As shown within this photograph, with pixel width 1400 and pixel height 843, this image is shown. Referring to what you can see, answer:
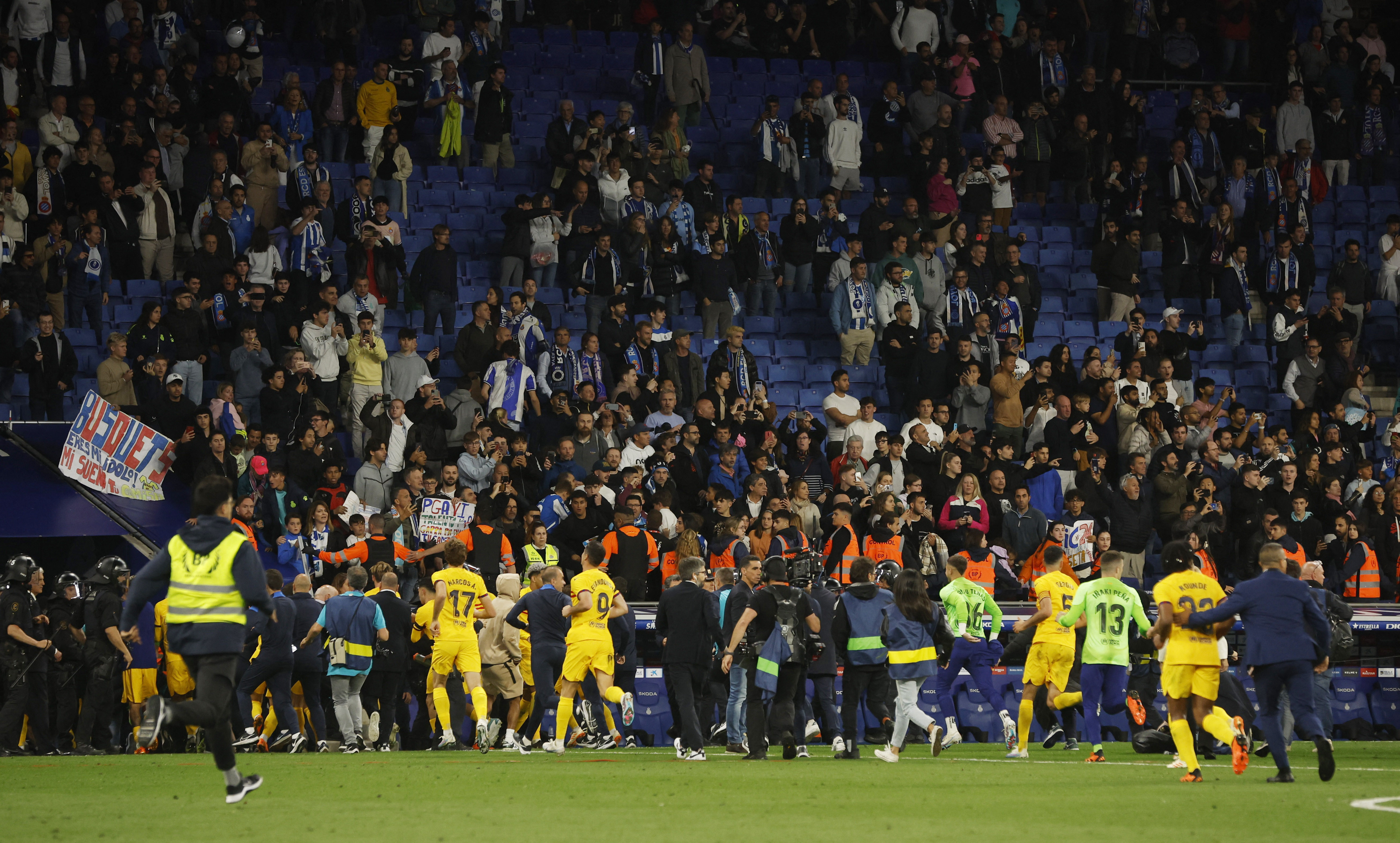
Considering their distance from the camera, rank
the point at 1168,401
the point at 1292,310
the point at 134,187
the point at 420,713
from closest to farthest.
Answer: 1. the point at 420,713
2. the point at 134,187
3. the point at 1168,401
4. the point at 1292,310

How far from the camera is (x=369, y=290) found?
2212cm

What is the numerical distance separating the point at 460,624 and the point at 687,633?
2.80 meters

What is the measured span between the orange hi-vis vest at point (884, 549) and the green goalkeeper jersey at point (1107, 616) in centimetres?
388

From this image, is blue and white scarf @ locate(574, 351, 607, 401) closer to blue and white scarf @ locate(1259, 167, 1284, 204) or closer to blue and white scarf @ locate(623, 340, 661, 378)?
blue and white scarf @ locate(623, 340, 661, 378)

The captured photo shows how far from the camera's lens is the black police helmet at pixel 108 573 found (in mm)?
17484

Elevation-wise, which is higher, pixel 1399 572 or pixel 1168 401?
pixel 1168 401

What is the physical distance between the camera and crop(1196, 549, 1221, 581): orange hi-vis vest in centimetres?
1914

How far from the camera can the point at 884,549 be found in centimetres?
1927

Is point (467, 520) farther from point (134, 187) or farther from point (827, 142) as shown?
point (827, 142)

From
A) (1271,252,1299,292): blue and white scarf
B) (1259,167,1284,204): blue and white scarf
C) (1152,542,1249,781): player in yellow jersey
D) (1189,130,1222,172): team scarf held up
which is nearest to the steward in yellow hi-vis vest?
(1152,542,1249,781): player in yellow jersey

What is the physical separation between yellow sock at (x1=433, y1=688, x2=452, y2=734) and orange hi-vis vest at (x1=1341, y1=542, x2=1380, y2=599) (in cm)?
1129

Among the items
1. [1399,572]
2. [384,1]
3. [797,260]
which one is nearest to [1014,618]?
[1399,572]

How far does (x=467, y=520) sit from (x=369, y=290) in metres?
4.60

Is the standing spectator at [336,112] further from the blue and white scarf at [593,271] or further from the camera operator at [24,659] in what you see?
the camera operator at [24,659]
